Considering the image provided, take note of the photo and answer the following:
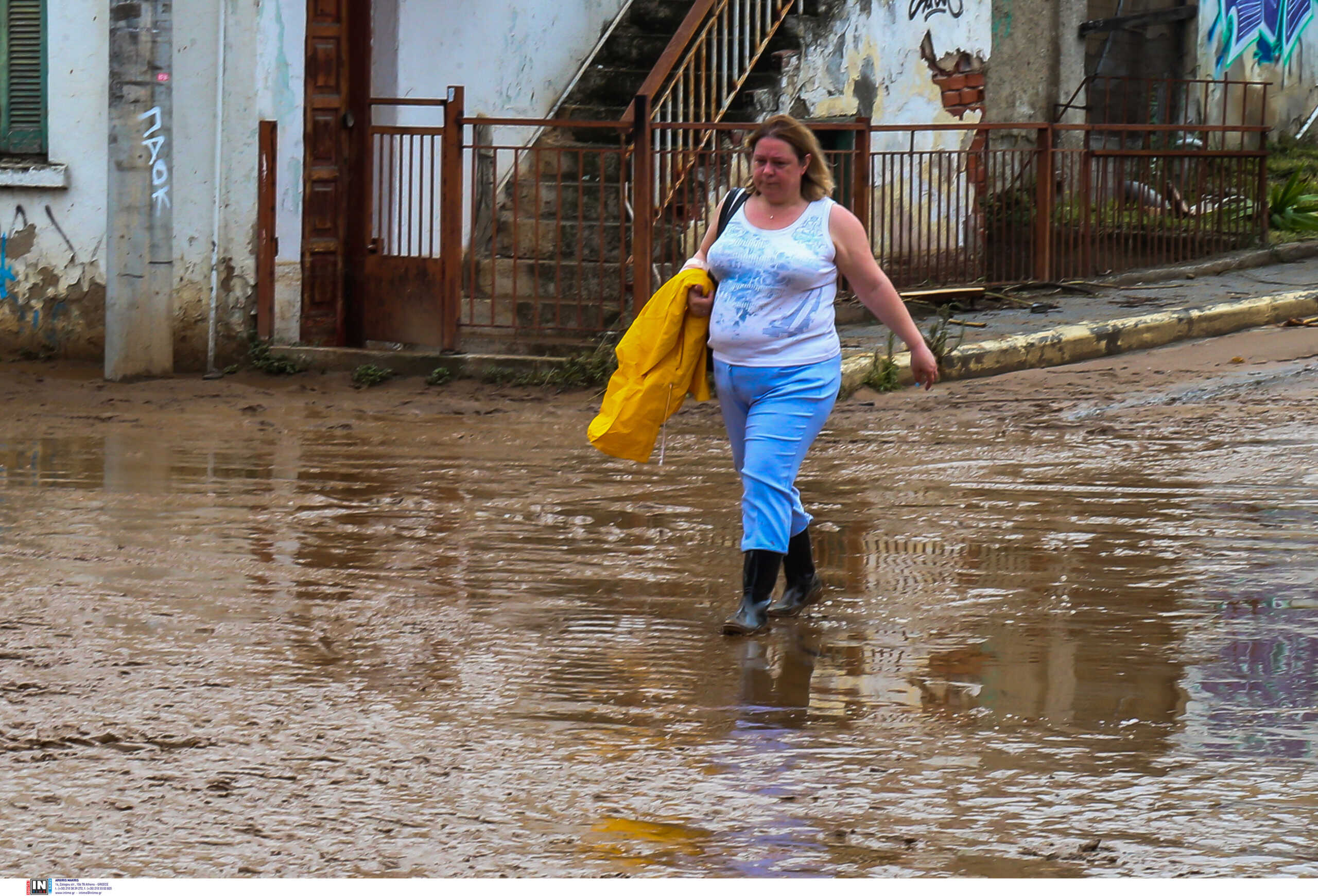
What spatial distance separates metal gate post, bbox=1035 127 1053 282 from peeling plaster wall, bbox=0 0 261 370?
6.17 metres

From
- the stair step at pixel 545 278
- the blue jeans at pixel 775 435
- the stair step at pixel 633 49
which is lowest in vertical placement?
the blue jeans at pixel 775 435

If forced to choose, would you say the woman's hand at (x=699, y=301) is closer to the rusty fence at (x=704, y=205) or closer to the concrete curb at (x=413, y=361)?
the rusty fence at (x=704, y=205)

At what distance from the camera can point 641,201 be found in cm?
1071

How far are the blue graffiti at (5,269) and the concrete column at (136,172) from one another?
1.22 m

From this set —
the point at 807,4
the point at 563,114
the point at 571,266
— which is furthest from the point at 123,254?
the point at 807,4

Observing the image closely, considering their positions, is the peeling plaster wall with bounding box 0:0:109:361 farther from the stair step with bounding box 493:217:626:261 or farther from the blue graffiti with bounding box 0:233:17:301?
the stair step with bounding box 493:217:626:261

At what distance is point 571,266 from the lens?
39.1ft

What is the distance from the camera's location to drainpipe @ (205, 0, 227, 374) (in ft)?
36.3

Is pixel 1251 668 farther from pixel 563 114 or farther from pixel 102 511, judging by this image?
pixel 563 114

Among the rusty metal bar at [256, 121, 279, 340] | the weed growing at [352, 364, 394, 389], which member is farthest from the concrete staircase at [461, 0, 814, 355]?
the rusty metal bar at [256, 121, 279, 340]

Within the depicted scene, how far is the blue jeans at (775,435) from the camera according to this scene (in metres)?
5.36

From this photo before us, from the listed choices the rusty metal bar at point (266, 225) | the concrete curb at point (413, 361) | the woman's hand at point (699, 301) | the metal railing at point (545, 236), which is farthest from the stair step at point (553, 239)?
the woman's hand at point (699, 301)

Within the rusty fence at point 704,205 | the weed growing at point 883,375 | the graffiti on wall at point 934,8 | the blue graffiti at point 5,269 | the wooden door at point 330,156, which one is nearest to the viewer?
the weed growing at point 883,375

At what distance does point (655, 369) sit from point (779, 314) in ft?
1.52
